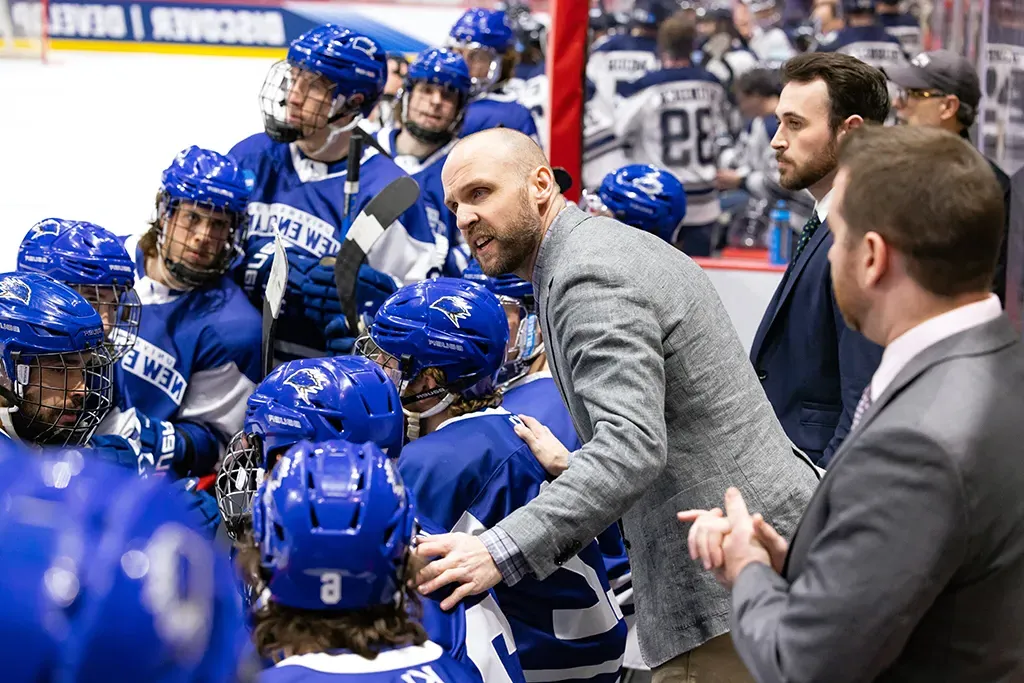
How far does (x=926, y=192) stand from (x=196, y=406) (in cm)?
240

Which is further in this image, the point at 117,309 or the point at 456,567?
the point at 117,309

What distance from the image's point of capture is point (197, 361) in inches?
129

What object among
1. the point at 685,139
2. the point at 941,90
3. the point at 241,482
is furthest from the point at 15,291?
the point at 685,139

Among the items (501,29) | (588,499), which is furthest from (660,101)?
(588,499)

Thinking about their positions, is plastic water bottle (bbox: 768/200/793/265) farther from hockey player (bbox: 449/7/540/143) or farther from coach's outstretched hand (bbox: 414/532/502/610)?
coach's outstretched hand (bbox: 414/532/502/610)

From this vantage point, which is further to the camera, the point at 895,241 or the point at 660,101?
the point at 660,101

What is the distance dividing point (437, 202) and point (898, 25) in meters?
5.54

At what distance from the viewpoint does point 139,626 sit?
2.52 ft

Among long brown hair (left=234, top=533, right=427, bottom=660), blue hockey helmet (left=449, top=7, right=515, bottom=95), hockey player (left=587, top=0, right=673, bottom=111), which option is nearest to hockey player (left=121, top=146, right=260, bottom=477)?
long brown hair (left=234, top=533, right=427, bottom=660)

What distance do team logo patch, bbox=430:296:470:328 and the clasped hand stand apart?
1.01 meters

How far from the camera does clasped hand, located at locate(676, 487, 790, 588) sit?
140 cm

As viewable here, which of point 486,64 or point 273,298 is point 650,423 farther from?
point 486,64

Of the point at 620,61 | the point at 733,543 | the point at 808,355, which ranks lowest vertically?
the point at 620,61

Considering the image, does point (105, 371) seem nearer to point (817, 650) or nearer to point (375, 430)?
point (375, 430)
